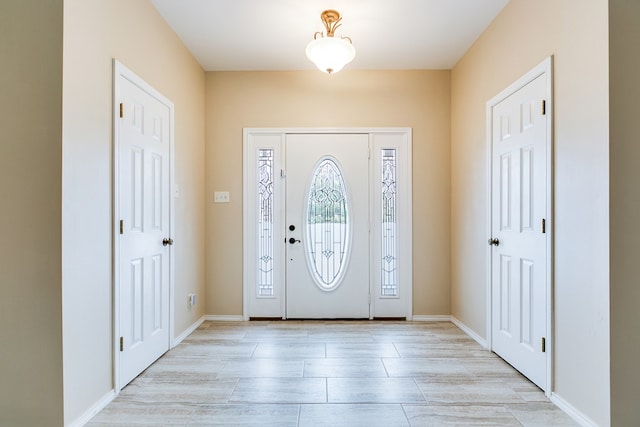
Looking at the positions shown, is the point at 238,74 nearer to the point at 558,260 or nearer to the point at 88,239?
the point at 88,239

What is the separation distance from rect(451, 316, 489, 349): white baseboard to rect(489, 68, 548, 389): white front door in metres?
0.16

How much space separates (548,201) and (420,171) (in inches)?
72.7

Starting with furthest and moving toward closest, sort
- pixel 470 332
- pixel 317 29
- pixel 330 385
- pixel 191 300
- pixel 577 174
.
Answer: pixel 191 300 → pixel 470 332 → pixel 317 29 → pixel 330 385 → pixel 577 174

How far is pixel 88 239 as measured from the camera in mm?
2062

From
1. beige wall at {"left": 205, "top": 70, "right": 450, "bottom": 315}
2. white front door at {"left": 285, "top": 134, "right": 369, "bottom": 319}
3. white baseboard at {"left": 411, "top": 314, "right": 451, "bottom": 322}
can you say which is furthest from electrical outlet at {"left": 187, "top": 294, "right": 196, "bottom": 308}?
white baseboard at {"left": 411, "top": 314, "right": 451, "bottom": 322}

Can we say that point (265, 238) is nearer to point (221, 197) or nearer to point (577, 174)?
point (221, 197)

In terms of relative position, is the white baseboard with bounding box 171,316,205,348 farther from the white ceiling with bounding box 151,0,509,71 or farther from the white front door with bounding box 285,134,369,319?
the white ceiling with bounding box 151,0,509,71

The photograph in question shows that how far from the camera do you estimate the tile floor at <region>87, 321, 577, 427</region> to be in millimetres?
2086

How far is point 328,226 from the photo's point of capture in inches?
161

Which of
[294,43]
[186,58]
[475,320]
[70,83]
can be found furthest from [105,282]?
[475,320]

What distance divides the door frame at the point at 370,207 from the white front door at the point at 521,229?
1.07 m

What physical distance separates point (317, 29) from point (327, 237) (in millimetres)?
2042

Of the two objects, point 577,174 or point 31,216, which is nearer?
point 31,216

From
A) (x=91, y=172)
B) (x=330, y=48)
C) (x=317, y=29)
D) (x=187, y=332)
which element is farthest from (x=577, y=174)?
(x=187, y=332)
